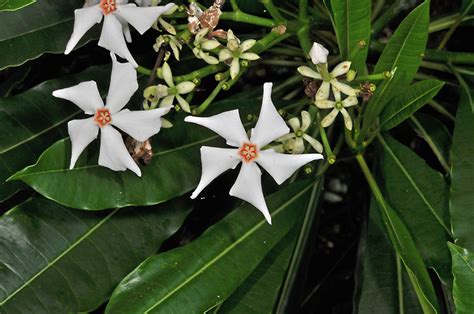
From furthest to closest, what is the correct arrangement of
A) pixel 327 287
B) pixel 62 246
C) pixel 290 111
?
pixel 327 287 < pixel 290 111 < pixel 62 246

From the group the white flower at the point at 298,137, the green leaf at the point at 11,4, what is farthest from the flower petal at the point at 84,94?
the white flower at the point at 298,137

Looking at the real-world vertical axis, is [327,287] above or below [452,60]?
below

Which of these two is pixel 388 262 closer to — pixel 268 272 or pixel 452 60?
pixel 268 272

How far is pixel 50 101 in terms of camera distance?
42.5 inches

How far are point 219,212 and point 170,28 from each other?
1.13ft

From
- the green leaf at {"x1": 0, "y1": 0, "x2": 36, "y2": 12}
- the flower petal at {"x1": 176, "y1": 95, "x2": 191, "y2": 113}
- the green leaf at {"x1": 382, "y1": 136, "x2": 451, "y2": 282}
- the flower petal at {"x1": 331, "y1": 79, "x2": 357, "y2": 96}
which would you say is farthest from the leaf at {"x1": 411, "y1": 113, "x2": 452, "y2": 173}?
the green leaf at {"x1": 0, "y1": 0, "x2": 36, "y2": 12}

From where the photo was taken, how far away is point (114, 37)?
937mm

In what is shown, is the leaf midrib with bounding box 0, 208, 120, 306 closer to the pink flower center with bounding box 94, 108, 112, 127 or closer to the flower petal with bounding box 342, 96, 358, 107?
the pink flower center with bounding box 94, 108, 112, 127

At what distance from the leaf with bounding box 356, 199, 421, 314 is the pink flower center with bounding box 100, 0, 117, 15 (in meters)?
0.43

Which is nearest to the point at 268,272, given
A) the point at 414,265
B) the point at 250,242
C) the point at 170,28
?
the point at 250,242

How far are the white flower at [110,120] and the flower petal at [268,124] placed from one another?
10 centimetres

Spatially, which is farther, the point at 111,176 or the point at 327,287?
the point at 327,287

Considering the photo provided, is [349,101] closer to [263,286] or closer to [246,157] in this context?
[246,157]

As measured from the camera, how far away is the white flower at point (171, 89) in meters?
0.90
